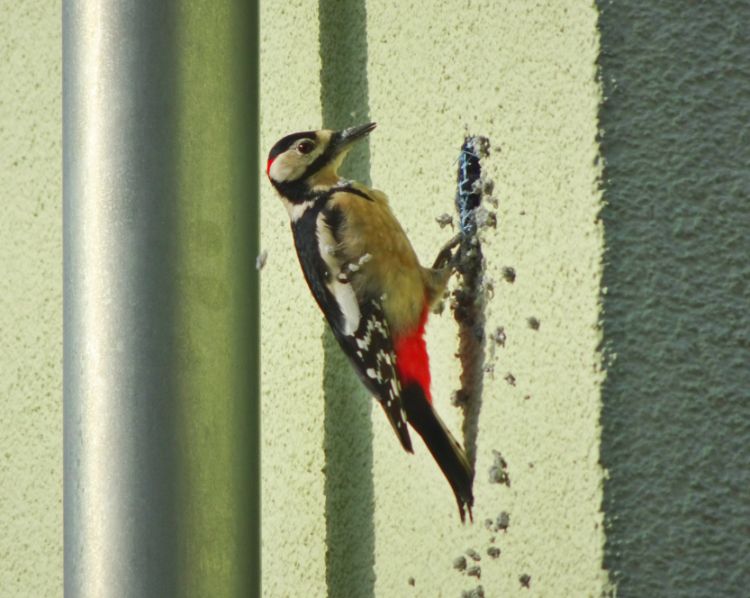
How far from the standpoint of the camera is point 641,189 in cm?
198

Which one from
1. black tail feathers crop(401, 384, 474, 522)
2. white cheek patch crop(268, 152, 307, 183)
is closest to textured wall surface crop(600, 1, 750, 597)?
black tail feathers crop(401, 384, 474, 522)

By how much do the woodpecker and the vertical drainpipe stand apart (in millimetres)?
276

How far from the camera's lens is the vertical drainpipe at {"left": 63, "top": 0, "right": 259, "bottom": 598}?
2234mm

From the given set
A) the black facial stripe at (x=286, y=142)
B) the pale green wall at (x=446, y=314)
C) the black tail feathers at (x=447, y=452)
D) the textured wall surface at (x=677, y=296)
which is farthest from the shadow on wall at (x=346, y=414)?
the textured wall surface at (x=677, y=296)

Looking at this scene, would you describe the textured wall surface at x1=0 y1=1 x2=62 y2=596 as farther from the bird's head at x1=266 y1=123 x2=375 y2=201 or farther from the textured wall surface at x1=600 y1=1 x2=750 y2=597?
the textured wall surface at x1=600 y1=1 x2=750 y2=597

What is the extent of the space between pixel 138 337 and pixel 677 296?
0.89 m

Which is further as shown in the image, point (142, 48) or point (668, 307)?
point (142, 48)

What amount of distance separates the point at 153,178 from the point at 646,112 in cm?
84

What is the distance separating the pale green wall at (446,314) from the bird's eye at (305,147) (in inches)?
4.0

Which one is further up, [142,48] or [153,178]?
[142,48]

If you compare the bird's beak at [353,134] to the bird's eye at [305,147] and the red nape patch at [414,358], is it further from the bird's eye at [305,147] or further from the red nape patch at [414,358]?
the red nape patch at [414,358]

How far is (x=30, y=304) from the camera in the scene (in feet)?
11.0

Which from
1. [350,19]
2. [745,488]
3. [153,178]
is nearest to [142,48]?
[153,178]

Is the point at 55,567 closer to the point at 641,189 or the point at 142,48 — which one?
the point at 142,48
